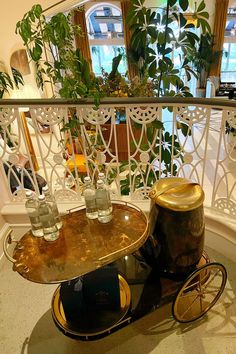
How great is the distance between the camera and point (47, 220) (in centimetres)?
126

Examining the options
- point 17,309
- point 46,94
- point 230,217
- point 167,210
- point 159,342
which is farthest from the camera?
point 46,94

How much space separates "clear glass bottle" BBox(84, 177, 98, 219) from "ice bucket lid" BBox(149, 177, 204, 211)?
1.03 feet

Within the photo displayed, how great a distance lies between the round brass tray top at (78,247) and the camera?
1133mm

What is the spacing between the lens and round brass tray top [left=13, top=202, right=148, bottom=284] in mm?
1133

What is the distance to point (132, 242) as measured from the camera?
1.25 m

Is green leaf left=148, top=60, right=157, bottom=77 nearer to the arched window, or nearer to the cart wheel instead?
the cart wheel

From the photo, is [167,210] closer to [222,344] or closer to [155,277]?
[155,277]

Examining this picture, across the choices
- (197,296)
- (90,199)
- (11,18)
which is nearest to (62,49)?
(90,199)

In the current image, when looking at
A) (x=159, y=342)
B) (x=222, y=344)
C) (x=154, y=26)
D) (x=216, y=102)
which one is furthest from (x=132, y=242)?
(x=154, y=26)

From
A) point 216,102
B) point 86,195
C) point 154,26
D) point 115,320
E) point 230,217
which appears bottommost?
point 115,320

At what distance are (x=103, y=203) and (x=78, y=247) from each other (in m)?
0.26

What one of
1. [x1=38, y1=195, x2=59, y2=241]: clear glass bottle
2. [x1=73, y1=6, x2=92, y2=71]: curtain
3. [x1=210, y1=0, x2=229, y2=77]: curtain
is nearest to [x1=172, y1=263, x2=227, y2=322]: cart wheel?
[x1=38, y1=195, x2=59, y2=241]: clear glass bottle

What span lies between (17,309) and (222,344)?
4.07 feet

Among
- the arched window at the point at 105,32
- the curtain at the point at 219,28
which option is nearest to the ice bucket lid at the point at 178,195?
the arched window at the point at 105,32
